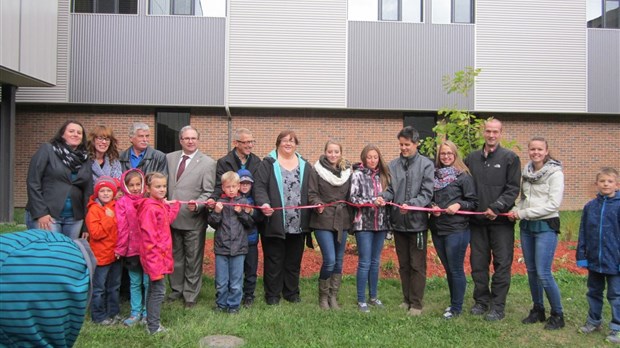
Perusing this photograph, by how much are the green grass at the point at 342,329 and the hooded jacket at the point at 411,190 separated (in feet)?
3.51

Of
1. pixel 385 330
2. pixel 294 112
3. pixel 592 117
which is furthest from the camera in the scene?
pixel 592 117

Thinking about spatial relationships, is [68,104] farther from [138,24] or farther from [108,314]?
[108,314]

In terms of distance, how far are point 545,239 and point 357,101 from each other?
35.4 feet

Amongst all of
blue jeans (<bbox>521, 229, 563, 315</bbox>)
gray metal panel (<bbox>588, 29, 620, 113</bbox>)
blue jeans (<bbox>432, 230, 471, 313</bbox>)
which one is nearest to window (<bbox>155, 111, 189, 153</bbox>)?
blue jeans (<bbox>432, 230, 471, 313</bbox>)

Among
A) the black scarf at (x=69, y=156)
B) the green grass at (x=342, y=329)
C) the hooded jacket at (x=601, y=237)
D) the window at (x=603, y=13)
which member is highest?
the window at (x=603, y=13)

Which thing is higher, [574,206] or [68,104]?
[68,104]

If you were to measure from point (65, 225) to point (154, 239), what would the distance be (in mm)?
1184

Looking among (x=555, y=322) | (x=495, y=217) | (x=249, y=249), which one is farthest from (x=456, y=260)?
(x=249, y=249)

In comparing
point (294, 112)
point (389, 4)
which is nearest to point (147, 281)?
point (294, 112)

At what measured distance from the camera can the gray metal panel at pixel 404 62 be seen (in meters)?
15.3

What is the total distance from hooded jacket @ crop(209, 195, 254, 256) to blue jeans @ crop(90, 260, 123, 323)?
1.11 metres

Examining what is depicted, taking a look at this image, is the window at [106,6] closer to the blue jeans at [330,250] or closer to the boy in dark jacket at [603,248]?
the blue jeans at [330,250]

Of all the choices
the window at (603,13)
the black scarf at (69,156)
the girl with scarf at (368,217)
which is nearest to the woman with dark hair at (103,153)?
the black scarf at (69,156)

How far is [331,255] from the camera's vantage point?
220 inches
